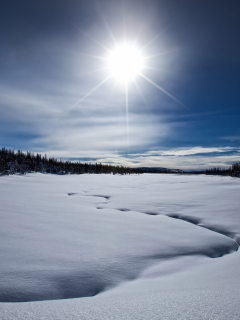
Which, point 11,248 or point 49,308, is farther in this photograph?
point 11,248

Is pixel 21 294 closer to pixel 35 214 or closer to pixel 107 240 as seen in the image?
pixel 107 240

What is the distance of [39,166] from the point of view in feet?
137

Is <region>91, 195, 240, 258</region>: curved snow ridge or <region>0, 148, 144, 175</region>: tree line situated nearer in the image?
<region>91, 195, 240, 258</region>: curved snow ridge

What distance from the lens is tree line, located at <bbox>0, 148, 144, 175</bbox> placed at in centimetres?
2769

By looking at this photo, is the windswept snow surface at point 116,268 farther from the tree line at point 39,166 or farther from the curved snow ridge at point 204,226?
the tree line at point 39,166

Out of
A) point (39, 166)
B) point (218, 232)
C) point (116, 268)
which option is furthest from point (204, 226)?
point (39, 166)

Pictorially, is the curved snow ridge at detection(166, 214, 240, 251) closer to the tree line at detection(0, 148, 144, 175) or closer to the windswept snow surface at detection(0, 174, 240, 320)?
the windswept snow surface at detection(0, 174, 240, 320)

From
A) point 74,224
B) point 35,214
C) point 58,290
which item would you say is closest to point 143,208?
point 74,224

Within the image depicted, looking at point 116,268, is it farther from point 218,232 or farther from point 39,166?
point 39,166

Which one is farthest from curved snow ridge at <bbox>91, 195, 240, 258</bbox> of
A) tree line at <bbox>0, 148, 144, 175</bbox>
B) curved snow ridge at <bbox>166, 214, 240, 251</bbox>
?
tree line at <bbox>0, 148, 144, 175</bbox>

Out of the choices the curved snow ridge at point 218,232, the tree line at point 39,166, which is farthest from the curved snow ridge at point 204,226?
the tree line at point 39,166

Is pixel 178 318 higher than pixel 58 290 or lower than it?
higher

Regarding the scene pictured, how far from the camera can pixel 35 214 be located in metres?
3.75

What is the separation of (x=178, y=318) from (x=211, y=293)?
1.67 feet
